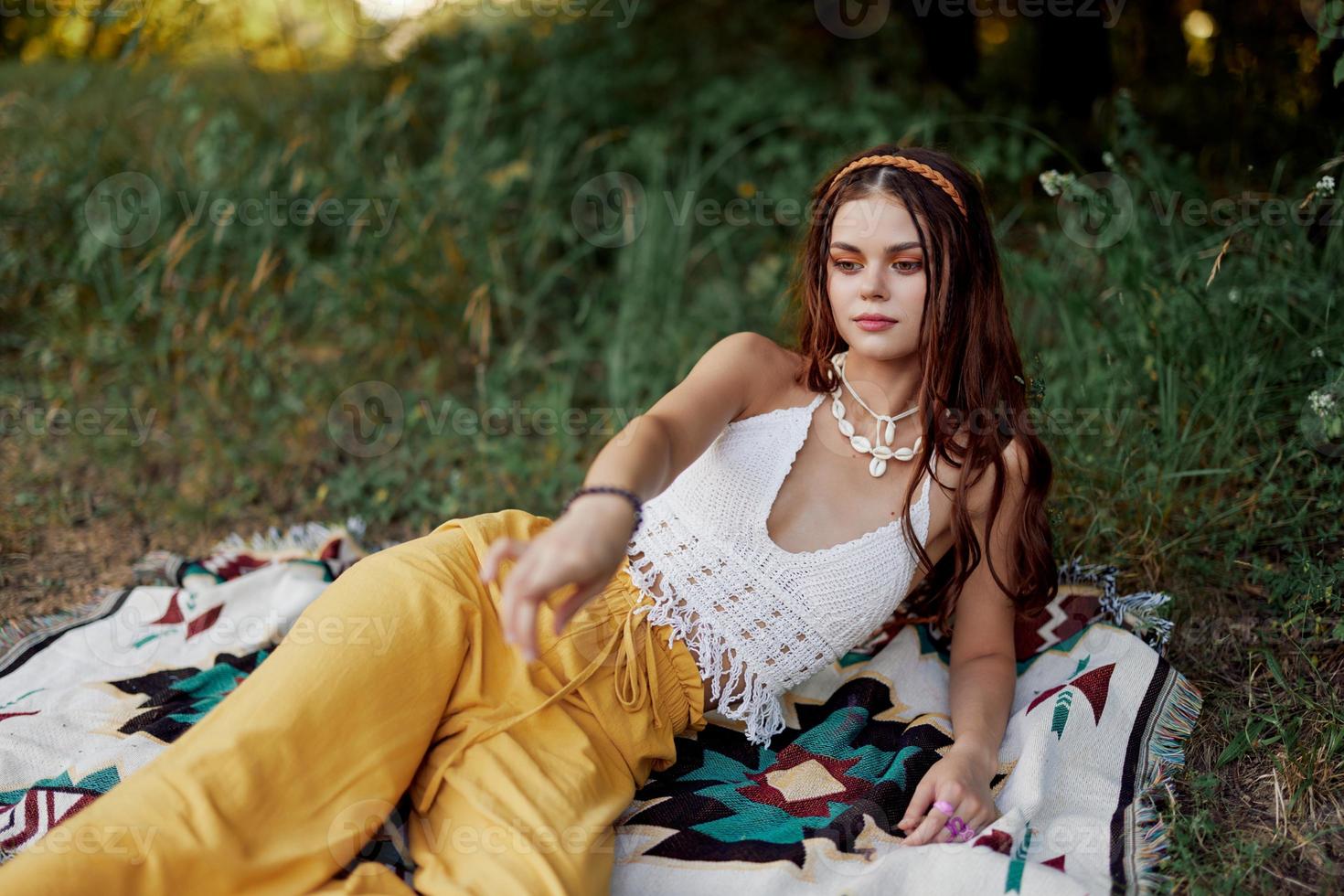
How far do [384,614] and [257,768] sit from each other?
0.31m

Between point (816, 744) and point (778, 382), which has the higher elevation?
point (778, 382)

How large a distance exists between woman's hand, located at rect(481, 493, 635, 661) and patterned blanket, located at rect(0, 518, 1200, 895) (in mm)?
611

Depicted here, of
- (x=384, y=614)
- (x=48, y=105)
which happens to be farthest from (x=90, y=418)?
(x=384, y=614)

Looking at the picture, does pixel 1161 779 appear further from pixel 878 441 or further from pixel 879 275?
pixel 879 275

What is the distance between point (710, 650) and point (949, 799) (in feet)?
1.64

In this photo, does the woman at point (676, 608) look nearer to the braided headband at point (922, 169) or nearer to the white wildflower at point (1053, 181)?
the braided headband at point (922, 169)

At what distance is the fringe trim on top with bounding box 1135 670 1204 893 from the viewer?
176 centimetres

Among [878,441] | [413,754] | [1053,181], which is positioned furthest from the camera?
[1053,181]

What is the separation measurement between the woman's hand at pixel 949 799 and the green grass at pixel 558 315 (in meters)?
0.41

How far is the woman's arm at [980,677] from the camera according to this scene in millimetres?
1873

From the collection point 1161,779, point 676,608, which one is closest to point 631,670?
point 676,608

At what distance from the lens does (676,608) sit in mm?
1989

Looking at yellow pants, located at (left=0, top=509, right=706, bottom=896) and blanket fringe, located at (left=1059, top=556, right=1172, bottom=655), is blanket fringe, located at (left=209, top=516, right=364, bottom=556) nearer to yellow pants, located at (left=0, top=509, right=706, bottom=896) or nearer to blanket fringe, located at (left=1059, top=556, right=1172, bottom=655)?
yellow pants, located at (left=0, top=509, right=706, bottom=896)

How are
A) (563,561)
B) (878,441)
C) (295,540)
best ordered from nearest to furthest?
1. (563,561)
2. (878,441)
3. (295,540)
